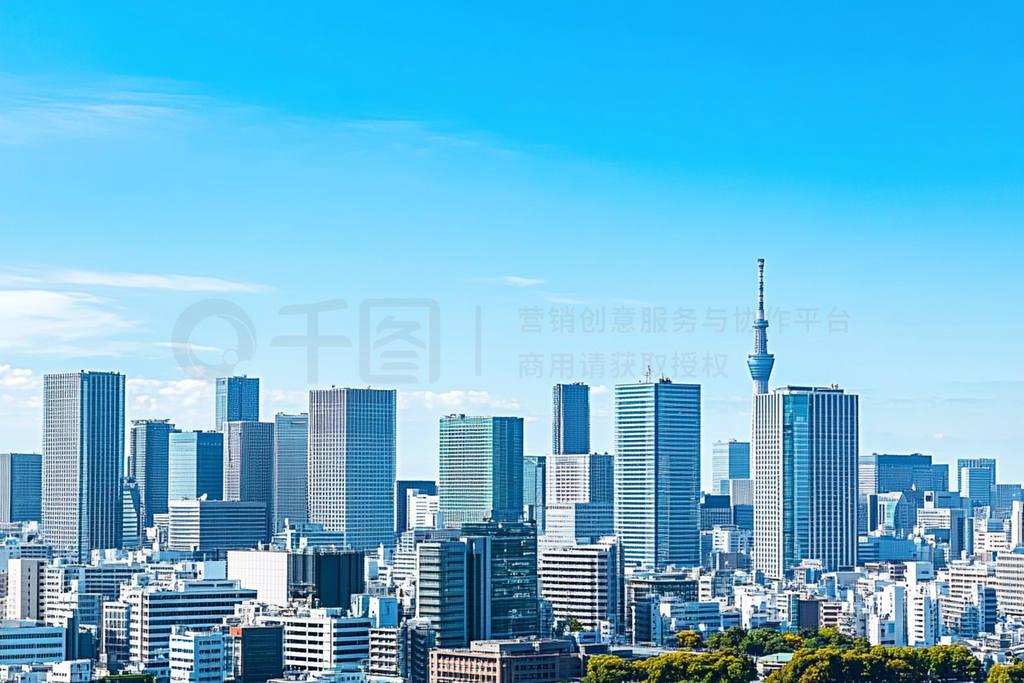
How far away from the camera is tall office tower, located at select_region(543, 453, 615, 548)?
49781mm

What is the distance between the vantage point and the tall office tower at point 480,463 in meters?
42.6

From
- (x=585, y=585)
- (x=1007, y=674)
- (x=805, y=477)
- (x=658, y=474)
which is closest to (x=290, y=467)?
(x=658, y=474)

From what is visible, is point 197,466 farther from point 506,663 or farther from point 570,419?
point 506,663

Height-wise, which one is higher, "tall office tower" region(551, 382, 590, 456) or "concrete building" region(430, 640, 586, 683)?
"tall office tower" region(551, 382, 590, 456)

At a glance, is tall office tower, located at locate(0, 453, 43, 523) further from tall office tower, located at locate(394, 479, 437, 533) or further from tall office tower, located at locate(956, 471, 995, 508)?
tall office tower, located at locate(956, 471, 995, 508)

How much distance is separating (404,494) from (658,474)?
995cm

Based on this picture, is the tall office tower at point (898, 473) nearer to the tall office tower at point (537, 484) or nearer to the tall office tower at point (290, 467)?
the tall office tower at point (537, 484)

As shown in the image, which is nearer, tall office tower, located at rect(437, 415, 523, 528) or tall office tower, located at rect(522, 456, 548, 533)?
tall office tower, located at rect(437, 415, 523, 528)

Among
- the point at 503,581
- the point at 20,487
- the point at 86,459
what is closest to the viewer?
the point at 503,581

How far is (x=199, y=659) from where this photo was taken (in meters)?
22.9

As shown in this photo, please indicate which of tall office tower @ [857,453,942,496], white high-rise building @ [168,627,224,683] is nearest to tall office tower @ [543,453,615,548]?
tall office tower @ [857,453,942,496]

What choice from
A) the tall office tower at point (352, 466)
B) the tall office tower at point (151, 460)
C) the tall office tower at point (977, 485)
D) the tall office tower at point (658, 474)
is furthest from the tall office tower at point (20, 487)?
the tall office tower at point (977, 485)

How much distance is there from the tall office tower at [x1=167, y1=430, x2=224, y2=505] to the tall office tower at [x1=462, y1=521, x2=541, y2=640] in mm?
28132

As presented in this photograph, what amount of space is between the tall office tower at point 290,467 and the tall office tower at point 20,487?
742 centimetres
